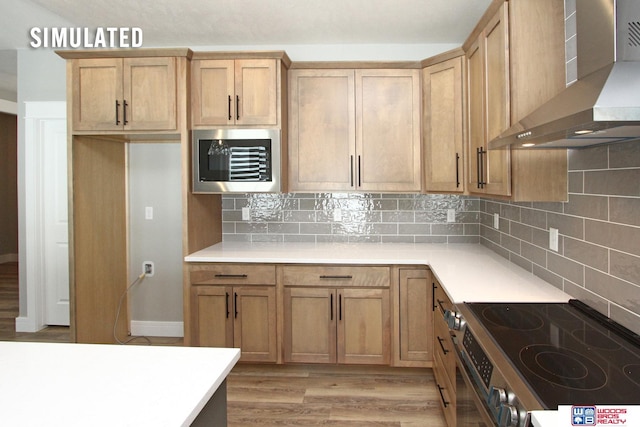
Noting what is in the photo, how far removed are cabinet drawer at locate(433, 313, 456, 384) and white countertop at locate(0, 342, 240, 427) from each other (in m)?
1.25

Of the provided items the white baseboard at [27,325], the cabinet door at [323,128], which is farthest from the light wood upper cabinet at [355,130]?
the white baseboard at [27,325]

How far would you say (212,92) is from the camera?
123 inches

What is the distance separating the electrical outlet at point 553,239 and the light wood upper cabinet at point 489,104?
0.30 metres

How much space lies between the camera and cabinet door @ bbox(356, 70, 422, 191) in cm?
329

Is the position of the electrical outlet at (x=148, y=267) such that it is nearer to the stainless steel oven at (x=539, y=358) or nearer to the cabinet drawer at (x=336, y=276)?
the cabinet drawer at (x=336, y=276)

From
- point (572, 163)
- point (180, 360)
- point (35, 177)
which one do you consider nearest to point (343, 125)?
point (572, 163)

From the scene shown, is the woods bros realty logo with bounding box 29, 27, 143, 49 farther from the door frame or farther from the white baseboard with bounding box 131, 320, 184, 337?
the white baseboard with bounding box 131, 320, 184, 337

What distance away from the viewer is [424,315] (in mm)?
2938

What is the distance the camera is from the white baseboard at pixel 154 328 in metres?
3.84

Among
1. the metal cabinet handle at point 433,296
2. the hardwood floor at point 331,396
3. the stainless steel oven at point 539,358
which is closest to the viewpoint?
the stainless steel oven at point 539,358

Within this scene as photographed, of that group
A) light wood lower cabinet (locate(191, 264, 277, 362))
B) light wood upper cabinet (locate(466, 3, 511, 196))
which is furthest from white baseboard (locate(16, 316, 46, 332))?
light wood upper cabinet (locate(466, 3, 511, 196))

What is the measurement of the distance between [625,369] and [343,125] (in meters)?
2.48

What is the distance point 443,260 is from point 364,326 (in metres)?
0.71

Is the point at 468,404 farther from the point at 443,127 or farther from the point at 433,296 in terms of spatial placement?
the point at 443,127
